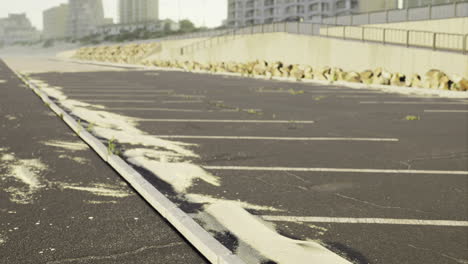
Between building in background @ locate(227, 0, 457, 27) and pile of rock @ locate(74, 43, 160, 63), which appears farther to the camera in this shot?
building in background @ locate(227, 0, 457, 27)

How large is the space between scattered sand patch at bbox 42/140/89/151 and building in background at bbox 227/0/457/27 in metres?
76.1

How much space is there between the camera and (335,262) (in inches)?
157

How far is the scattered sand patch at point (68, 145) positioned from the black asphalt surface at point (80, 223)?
57cm

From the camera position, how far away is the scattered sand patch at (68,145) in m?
8.13

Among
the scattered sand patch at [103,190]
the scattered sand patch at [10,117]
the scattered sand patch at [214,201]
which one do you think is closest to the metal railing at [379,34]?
the scattered sand patch at [10,117]

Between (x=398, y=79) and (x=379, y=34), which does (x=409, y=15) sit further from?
(x=398, y=79)

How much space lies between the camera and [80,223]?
15.7ft

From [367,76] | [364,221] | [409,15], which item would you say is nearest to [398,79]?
[367,76]

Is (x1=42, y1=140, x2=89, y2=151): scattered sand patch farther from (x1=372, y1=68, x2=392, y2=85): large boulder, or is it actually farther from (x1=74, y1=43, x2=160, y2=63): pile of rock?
(x1=74, y1=43, x2=160, y2=63): pile of rock

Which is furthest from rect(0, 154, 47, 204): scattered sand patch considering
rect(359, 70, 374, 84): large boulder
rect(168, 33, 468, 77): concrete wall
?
rect(359, 70, 374, 84): large boulder

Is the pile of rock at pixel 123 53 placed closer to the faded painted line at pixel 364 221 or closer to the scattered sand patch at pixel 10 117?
the scattered sand patch at pixel 10 117

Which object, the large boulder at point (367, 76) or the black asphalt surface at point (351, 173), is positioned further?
the large boulder at point (367, 76)

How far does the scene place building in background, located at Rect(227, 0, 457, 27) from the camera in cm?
9308

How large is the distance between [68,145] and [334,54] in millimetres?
23904
